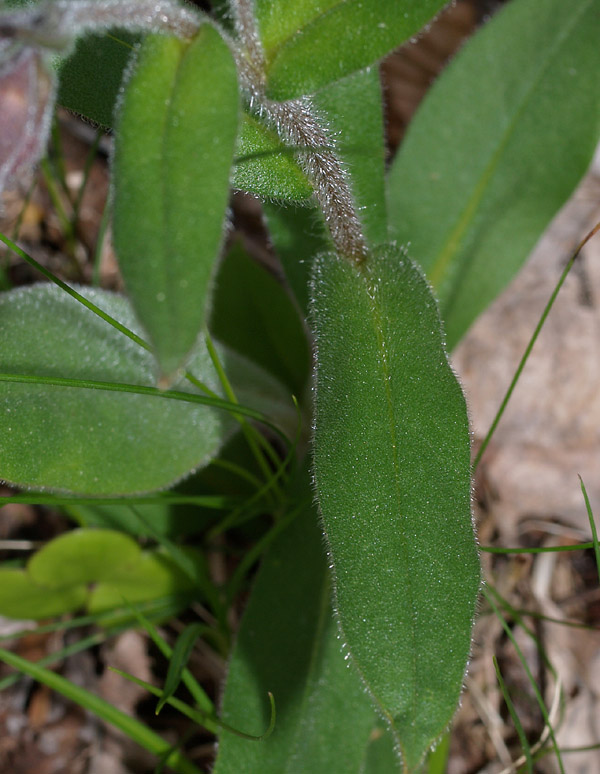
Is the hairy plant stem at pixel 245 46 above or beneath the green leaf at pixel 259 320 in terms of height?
above

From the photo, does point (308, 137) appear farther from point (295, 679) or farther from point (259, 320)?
point (295, 679)

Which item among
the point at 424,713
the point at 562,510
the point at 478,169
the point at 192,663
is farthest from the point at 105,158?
the point at 424,713

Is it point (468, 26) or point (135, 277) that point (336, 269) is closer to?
point (135, 277)

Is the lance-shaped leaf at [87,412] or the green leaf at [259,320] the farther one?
the green leaf at [259,320]

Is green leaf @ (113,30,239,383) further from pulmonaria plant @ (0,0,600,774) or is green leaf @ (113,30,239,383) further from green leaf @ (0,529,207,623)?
green leaf @ (0,529,207,623)

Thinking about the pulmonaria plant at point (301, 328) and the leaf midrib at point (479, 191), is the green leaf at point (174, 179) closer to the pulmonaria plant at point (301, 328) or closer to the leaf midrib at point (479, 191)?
the pulmonaria plant at point (301, 328)

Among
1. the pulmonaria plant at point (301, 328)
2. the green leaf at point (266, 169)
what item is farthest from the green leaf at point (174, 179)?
the green leaf at point (266, 169)

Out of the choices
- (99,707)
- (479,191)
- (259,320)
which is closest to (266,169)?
(259,320)
